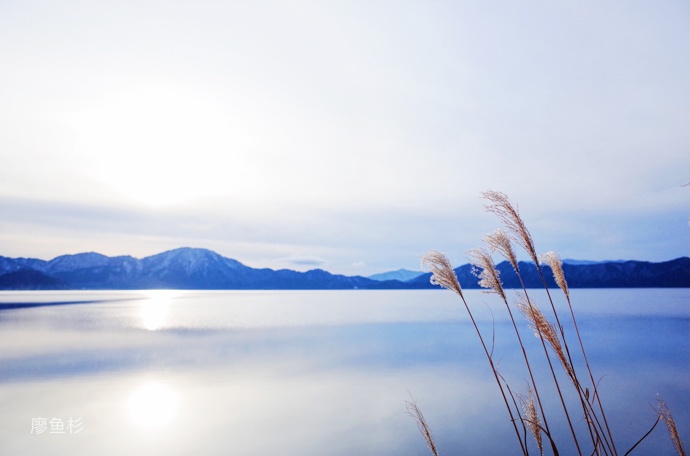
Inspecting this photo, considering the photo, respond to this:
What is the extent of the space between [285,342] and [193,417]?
64.1ft

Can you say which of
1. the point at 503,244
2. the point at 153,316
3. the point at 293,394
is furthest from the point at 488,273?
the point at 153,316

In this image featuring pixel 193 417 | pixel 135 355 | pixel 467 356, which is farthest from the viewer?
pixel 135 355

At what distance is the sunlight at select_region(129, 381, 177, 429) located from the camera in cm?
1416

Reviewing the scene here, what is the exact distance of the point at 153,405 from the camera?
16062 mm

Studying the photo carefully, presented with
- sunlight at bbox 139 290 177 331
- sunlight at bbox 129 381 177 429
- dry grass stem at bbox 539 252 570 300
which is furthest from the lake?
sunlight at bbox 139 290 177 331

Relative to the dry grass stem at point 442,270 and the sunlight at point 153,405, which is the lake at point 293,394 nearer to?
the sunlight at point 153,405

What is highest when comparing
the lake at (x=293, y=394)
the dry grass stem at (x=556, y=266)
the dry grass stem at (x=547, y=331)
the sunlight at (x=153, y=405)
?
the dry grass stem at (x=556, y=266)

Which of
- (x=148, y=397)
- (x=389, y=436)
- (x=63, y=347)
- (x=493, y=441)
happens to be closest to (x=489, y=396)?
(x=493, y=441)

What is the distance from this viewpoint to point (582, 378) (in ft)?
64.4

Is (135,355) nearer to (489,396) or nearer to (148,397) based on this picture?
(148,397)

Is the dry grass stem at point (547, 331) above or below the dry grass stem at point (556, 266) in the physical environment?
below

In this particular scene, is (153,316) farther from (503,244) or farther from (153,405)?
(503,244)

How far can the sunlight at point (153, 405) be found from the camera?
14.2 metres

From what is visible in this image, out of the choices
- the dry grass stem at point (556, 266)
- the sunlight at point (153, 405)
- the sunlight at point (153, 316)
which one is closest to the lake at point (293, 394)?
the sunlight at point (153, 405)
